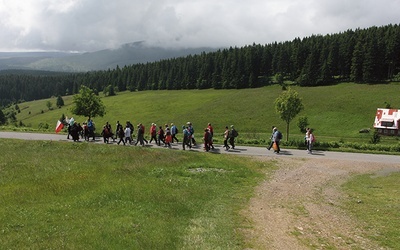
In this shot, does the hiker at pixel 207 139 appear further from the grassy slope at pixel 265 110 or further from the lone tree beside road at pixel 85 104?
the grassy slope at pixel 265 110

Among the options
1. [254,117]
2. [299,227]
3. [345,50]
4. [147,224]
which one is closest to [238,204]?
[299,227]

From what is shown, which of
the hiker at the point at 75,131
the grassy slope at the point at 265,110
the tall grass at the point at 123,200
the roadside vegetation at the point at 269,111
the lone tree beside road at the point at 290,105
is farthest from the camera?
the grassy slope at the point at 265,110

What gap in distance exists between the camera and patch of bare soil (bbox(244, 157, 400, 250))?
34.0ft

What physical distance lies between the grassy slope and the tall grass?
43.9 metres

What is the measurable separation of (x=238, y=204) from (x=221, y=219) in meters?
2.10

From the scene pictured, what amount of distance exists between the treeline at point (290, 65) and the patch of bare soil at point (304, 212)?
3569 inches

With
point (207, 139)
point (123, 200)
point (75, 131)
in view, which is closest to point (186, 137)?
point (207, 139)

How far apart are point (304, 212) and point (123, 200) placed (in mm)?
6939

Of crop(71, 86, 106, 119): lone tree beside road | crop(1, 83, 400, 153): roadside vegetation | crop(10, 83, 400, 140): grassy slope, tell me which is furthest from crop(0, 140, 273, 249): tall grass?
crop(10, 83, 400, 140): grassy slope

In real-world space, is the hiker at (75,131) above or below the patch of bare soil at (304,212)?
above

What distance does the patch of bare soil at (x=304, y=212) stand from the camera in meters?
10.4

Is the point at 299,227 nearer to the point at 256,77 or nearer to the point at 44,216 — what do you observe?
the point at 44,216

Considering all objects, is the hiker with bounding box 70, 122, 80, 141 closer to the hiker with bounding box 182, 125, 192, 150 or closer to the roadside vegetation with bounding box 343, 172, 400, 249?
the hiker with bounding box 182, 125, 192, 150

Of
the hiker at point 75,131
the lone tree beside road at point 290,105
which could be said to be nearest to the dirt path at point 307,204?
the lone tree beside road at point 290,105
